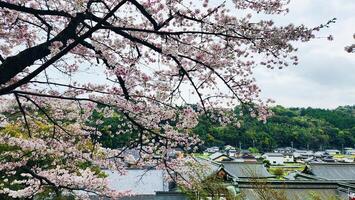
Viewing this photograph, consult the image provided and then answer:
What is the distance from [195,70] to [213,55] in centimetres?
34

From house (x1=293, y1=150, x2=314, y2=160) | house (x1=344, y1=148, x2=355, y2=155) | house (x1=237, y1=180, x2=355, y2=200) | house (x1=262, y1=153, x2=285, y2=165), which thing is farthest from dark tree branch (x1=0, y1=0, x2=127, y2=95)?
house (x1=344, y1=148, x2=355, y2=155)

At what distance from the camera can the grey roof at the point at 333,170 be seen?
23422 mm

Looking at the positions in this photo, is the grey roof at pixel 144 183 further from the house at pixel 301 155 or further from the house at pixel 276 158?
the house at pixel 301 155

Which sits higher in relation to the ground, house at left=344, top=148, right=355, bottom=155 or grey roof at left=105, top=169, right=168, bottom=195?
house at left=344, top=148, right=355, bottom=155

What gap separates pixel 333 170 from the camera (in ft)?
78.3

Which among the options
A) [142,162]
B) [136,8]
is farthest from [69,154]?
[136,8]

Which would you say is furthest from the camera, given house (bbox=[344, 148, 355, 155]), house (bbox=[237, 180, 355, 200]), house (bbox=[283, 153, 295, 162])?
house (bbox=[344, 148, 355, 155])

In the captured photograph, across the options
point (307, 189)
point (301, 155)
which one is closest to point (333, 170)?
point (307, 189)

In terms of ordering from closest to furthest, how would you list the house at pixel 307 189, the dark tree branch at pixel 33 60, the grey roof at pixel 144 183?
the dark tree branch at pixel 33 60
the house at pixel 307 189
the grey roof at pixel 144 183

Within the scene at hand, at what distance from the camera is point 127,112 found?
4.30 metres

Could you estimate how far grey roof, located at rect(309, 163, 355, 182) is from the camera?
76.8ft

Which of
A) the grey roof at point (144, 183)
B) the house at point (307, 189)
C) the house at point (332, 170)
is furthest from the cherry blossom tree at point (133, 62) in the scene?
the house at point (332, 170)

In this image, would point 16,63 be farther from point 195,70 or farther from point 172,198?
point 172,198

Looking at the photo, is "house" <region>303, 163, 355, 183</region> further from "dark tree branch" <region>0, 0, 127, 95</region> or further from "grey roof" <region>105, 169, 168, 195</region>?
"dark tree branch" <region>0, 0, 127, 95</region>
